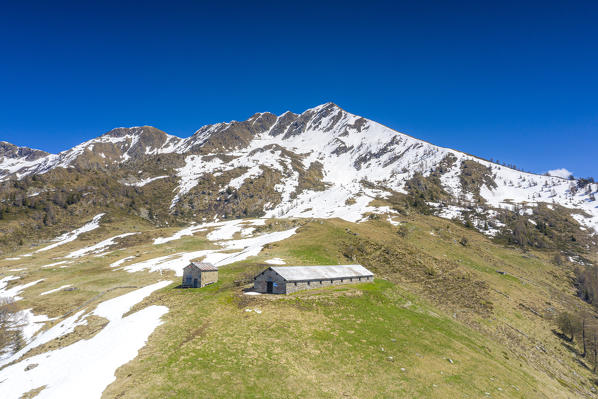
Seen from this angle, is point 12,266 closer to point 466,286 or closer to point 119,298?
point 119,298

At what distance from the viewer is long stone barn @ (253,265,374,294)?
51500 millimetres

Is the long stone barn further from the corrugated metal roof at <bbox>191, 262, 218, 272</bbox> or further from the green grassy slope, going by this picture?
the corrugated metal roof at <bbox>191, 262, 218, 272</bbox>

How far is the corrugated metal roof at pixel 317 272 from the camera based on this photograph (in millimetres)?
52666

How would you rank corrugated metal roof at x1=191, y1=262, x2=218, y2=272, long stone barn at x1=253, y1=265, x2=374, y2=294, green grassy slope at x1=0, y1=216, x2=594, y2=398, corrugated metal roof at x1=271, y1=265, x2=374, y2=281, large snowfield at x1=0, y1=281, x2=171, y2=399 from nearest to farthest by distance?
large snowfield at x1=0, y1=281, x2=171, y2=399, green grassy slope at x1=0, y1=216, x2=594, y2=398, long stone barn at x1=253, y1=265, x2=374, y2=294, corrugated metal roof at x1=271, y1=265, x2=374, y2=281, corrugated metal roof at x1=191, y1=262, x2=218, y2=272

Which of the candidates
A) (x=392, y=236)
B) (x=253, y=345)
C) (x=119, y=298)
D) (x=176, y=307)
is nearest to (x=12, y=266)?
(x=119, y=298)

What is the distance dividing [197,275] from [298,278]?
21293 mm

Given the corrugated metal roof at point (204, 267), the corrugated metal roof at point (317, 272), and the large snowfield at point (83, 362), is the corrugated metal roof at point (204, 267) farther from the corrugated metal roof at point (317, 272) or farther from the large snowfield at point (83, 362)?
the corrugated metal roof at point (317, 272)

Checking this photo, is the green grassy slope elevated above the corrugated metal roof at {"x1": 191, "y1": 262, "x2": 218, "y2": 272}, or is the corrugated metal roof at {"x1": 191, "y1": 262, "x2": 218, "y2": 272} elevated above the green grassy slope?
the corrugated metal roof at {"x1": 191, "y1": 262, "x2": 218, "y2": 272}

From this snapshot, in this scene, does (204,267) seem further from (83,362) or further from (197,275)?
(83,362)

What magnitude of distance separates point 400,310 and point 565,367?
28038 mm

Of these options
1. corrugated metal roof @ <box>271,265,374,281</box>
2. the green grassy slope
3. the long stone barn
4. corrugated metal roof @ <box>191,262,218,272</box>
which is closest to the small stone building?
corrugated metal roof @ <box>191,262,218,272</box>

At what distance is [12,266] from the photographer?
10625cm

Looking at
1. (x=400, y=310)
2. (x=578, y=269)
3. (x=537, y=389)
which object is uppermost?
(x=400, y=310)

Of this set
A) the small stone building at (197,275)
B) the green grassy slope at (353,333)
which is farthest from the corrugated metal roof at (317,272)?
the small stone building at (197,275)
